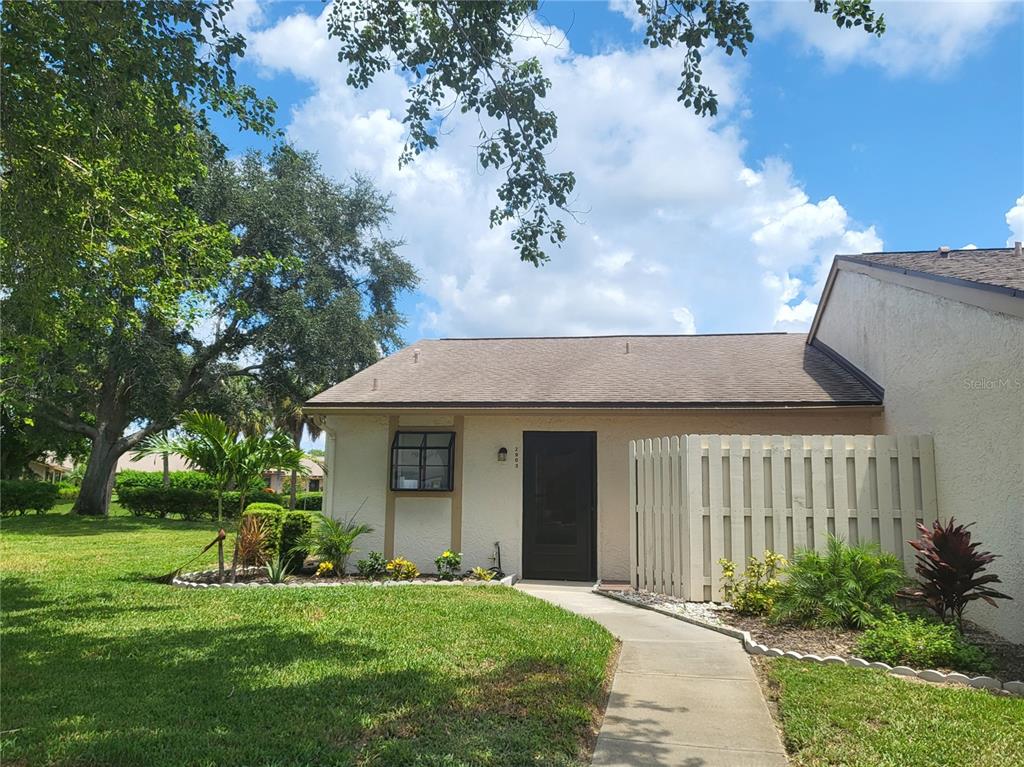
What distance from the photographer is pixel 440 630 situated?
656 centimetres

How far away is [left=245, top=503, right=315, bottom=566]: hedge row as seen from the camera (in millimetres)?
10781

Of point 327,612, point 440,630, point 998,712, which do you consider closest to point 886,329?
point 998,712

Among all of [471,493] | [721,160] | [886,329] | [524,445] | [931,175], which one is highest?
[931,175]

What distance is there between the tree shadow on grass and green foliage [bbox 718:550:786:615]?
3048mm

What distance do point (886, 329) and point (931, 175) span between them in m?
2.08

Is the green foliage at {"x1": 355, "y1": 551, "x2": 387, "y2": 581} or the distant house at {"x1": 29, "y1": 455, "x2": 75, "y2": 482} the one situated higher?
the distant house at {"x1": 29, "y1": 455, "x2": 75, "y2": 482}

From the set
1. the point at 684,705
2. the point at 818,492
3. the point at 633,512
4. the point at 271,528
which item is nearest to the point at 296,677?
the point at 684,705

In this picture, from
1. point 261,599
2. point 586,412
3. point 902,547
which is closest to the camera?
point 902,547

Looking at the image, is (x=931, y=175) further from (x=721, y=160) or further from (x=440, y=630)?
(x=440, y=630)

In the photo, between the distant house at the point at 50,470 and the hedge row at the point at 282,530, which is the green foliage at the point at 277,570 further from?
the distant house at the point at 50,470

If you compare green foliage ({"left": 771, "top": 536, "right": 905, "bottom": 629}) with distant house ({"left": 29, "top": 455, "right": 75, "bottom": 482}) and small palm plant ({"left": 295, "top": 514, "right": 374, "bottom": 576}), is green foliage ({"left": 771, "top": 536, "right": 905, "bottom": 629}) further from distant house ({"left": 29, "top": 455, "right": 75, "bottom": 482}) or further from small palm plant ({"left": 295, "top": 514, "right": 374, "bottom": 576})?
distant house ({"left": 29, "top": 455, "right": 75, "bottom": 482})

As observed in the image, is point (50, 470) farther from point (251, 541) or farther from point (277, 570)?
point (277, 570)

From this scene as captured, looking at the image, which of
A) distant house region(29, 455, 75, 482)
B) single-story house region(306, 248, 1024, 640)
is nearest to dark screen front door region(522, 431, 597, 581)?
single-story house region(306, 248, 1024, 640)

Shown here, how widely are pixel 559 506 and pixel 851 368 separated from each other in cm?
535
